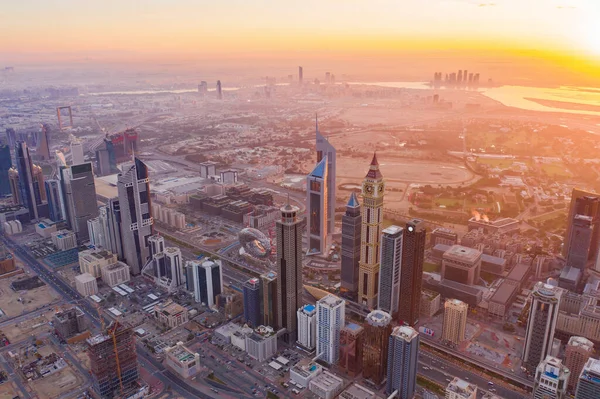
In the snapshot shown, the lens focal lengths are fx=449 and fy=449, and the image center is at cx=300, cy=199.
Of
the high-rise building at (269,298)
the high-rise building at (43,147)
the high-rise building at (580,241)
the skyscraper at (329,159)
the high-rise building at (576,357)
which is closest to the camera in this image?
the high-rise building at (576,357)

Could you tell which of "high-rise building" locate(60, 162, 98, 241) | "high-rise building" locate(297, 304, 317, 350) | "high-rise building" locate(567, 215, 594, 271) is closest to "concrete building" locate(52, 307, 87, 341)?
"high-rise building" locate(297, 304, 317, 350)

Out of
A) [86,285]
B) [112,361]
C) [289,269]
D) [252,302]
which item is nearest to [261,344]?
[252,302]

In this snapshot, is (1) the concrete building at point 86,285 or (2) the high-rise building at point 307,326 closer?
(2) the high-rise building at point 307,326

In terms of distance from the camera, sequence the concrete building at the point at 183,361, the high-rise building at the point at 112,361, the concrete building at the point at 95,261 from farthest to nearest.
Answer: the concrete building at the point at 95,261 < the concrete building at the point at 183,361 < the high-rise building at the point at 112,361

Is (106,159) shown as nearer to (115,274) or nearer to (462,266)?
(115,274)

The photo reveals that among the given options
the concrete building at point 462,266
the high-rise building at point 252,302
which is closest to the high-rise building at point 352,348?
the high-rise building at point 252,302

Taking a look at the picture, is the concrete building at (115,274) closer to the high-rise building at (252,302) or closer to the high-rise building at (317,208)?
the high-rise building at (252,302)

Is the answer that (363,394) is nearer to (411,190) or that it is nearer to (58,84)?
(411,190)

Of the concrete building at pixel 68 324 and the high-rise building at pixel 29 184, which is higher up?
the high-rise building at pixel 29 184
